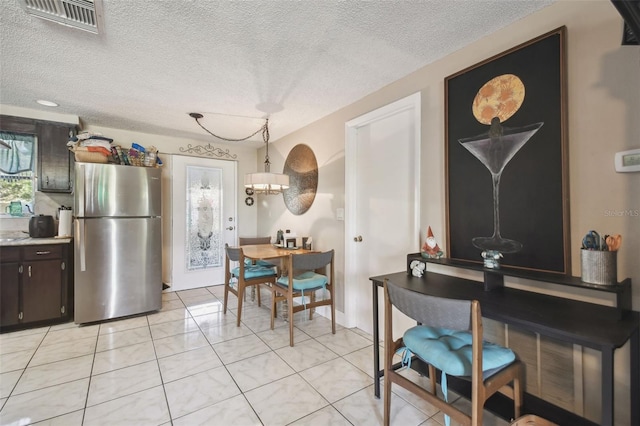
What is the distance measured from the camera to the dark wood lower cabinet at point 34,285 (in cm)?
278

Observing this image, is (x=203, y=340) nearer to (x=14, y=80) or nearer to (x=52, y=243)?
(x=52, y=243)

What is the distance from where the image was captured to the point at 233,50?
6.43ft

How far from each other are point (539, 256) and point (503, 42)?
4.41 ft

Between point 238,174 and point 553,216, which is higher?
point 238,174

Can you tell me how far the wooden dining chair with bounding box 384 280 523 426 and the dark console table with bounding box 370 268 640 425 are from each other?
0.71 feet

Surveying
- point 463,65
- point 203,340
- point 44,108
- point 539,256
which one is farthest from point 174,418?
point 44,108

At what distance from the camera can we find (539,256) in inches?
62.0

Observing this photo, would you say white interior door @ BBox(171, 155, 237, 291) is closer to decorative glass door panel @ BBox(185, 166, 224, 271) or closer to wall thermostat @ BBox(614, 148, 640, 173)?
decorative glass door panel @ BBox(185, 166, 224, 271)

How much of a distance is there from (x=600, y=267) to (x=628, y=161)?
1.70 feet

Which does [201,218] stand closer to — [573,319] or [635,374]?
[573,319]

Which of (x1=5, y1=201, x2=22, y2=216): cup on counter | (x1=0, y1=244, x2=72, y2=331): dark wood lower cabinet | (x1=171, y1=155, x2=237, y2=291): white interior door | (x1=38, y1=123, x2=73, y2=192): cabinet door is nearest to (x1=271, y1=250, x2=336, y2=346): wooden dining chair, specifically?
(x1=171, y1=155, x2=237, y2=291): white interior door

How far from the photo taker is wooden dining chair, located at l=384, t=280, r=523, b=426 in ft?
3.83

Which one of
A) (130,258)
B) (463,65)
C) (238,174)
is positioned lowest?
(130,258)

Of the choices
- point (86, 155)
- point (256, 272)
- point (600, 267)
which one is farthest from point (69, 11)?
point (600, 267)
